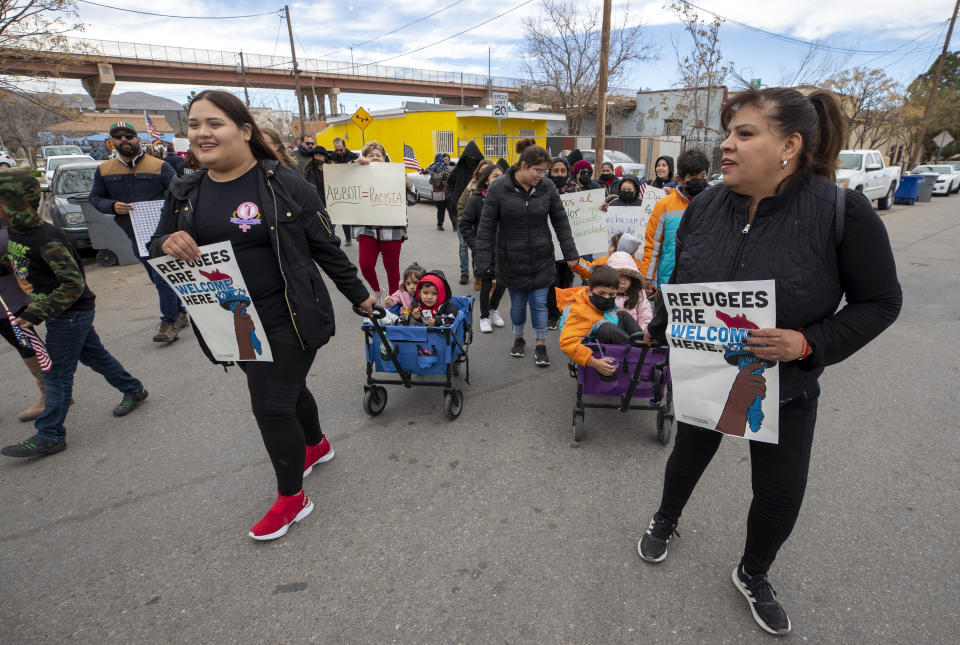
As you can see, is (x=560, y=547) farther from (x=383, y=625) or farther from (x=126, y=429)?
(x=126, y=429)

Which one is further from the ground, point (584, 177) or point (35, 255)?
point (584, 177)

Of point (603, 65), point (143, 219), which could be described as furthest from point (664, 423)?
point (603, 65)

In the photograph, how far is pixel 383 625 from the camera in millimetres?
2189

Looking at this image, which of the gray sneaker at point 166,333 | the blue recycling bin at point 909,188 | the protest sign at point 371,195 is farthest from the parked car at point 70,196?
the blue recycling bin at point 909,188

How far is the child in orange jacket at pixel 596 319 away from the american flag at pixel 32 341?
349cm

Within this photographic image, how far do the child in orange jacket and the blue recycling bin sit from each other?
74.0ft

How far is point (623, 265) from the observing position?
12.8ft

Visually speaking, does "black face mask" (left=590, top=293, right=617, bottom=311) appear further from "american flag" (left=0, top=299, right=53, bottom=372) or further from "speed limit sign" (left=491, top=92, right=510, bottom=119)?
"speed limit sign" (left=491, top=92, right=510, bottom=119)

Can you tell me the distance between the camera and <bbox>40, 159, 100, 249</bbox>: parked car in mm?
9062

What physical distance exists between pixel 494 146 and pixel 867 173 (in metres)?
16.2

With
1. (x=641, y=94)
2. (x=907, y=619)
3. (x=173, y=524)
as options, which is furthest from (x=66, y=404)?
(x=641, y=94)

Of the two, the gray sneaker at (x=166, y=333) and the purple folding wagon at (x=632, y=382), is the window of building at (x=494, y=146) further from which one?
the purple folding wagon at (x=632, y=382)

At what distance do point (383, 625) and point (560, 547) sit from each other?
0.93 m

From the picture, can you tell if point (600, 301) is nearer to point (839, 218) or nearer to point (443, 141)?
point (839, 218)
